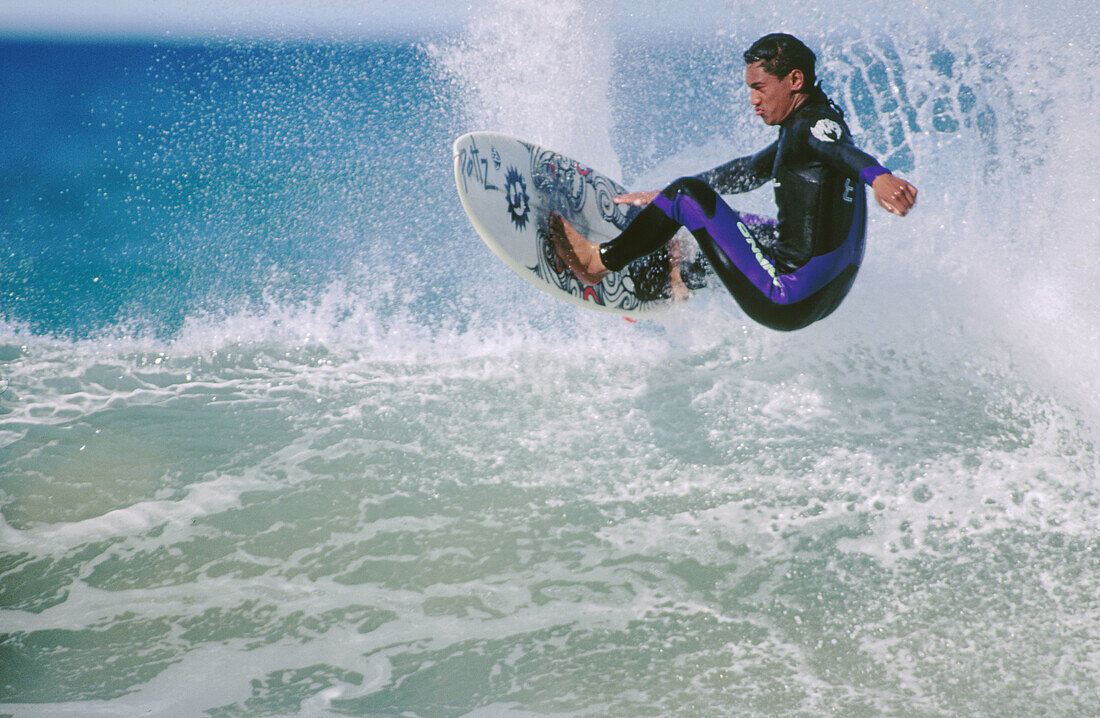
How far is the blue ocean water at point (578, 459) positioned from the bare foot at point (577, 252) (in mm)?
706

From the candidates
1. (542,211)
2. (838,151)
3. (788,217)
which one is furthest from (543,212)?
(838,151)

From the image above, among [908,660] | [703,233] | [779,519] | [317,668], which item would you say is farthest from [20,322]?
[908,660]

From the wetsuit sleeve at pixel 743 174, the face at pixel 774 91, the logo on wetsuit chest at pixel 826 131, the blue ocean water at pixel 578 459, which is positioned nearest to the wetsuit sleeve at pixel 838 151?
the logo on wetsuit chest at pixel 826 131

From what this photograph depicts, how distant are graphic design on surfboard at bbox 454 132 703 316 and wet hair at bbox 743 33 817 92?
107 centimetres

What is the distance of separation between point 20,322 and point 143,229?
11.5 ft

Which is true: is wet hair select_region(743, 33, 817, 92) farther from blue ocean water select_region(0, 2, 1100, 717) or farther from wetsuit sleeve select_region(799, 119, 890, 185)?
blue ocean water select_region(0, 2, 1100, 717)

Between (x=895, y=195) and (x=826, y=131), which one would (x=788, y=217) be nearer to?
(x=826, y=131)

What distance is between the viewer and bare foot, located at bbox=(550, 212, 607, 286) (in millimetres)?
3584

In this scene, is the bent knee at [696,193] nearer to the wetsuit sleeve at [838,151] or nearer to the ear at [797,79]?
the wetsuit sleeve at [838,151]

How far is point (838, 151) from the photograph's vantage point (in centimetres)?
296

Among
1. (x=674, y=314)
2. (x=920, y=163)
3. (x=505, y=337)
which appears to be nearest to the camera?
(x=674, y=314)

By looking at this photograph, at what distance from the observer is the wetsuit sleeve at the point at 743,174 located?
138 inches

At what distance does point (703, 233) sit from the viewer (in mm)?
3258

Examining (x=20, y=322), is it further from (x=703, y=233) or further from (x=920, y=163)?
(x=920, y=163)
